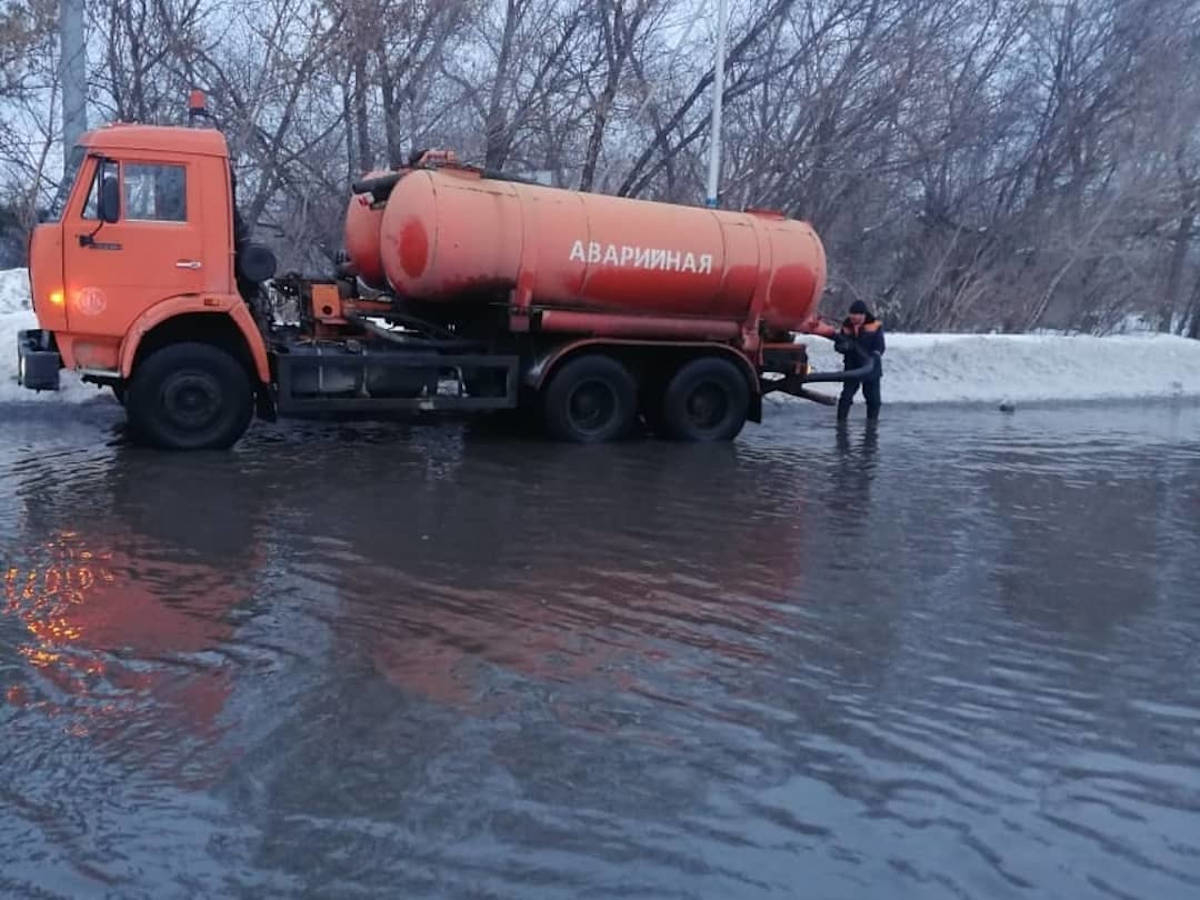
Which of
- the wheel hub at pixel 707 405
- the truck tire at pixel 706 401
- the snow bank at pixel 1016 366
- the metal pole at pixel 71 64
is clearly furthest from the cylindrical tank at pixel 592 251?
the metal pole at pixel 71 64

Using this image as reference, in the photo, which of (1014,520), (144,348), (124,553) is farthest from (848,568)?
(144,348)

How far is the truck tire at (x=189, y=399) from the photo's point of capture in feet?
37.8

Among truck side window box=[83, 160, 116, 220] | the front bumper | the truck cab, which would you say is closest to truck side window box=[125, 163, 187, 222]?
the truck cab

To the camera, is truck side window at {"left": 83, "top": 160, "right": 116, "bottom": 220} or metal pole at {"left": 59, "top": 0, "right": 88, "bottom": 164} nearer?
truck side window at {"left": 83, "top": 160, "right": 116, "bottom": 220}

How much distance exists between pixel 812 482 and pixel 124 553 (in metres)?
6.27

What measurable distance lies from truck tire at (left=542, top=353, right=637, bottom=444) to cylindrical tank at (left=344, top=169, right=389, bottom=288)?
2.11 meters

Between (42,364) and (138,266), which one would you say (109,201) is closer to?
(138,266)

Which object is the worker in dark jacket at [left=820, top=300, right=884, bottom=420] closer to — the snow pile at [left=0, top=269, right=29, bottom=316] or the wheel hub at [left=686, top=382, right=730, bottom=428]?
the wheel hub at [left=686, top=382, right=730, bottom=428]

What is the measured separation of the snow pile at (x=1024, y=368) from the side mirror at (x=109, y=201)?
10.5 metres

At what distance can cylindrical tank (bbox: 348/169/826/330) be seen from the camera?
12.2 meters

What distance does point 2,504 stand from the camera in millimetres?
9086

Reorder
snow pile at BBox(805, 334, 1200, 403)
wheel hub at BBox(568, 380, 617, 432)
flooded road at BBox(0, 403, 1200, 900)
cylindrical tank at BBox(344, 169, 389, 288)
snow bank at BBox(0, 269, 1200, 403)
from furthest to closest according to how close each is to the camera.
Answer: snow pile at BBox(805, 334, 1200, 403) → snow bank at BBox(0, 269, 1200, 403) → wheel hub at BBox(568, 380, 617, 432) → cylindrical tank at BBox(344, 169, 389, 288) → flooded road at BBox(0, 403, 1200, 900)

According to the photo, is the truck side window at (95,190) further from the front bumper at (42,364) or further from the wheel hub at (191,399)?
the wheel hub at (191,399)

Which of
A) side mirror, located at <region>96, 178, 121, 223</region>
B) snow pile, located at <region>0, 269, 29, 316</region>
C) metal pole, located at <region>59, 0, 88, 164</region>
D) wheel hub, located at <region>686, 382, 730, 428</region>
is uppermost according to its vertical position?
metal pole, located at <region>59, 0, 88, 164</region>
